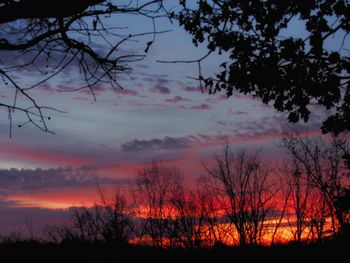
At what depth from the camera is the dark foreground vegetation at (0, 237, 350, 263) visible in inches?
520

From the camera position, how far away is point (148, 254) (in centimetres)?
1421

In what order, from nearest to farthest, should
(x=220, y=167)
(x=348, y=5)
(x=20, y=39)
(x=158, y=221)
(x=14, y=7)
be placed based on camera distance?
(x=14, y=7), (x=20, y=39), (x=348, y=5), (x=220, y=167), (x=158, y=221)

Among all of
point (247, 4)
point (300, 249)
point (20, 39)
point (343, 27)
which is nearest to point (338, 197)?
point (343, 27)

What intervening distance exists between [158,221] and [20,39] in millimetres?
43888

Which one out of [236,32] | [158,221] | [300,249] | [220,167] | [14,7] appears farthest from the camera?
[158,221]

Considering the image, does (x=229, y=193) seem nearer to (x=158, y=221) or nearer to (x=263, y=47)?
(x=158, y=221)

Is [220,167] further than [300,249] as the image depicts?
Yes

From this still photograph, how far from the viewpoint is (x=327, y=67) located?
25.3 ft

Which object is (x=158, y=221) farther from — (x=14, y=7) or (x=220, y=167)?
(x=14, y=7)

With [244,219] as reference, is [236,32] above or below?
above

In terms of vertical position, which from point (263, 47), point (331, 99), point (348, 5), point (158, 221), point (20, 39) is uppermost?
point (348, 5)

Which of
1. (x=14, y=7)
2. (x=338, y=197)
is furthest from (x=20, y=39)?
(x=338, y=197)

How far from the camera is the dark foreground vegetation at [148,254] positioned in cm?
1320

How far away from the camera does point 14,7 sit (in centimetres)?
482
